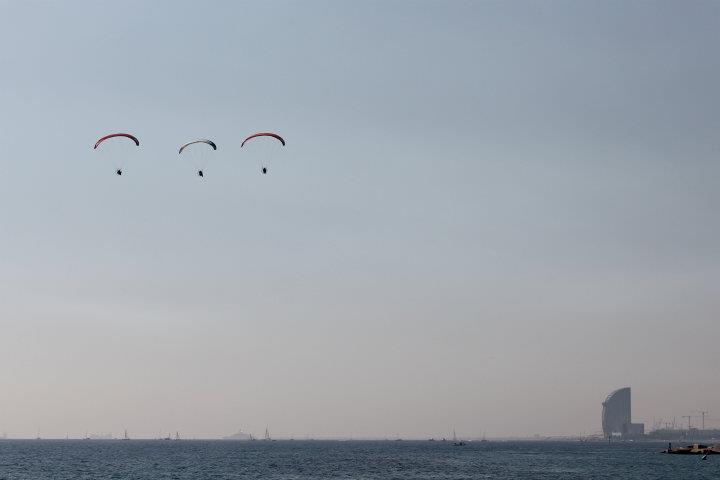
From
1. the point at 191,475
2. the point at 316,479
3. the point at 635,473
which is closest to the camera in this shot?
the point at 316,479

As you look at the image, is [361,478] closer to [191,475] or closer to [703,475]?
[191,475]

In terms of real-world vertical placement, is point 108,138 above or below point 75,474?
above

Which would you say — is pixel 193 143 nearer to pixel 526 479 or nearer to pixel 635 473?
pixel 526 479

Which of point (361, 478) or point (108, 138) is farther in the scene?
point (361, 478)

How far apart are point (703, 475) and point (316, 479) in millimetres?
72562

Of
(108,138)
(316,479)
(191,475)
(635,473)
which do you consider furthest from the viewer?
(635,473)

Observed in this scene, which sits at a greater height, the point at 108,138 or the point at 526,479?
the point at 108,138

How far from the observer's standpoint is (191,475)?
146 metres

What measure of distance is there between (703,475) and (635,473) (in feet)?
40.9

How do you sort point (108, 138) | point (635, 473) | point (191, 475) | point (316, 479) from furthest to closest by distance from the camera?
1. point (635, 473)
2. point (191, 475)
3. point (316, 479)
4. point (108, 138)

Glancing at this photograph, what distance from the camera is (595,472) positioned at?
158750 millimetres

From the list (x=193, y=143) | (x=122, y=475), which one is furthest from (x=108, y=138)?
(x=122, y=475)

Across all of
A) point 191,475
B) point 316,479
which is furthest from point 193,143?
point 191,475

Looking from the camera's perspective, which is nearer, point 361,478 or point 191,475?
point 361,478
